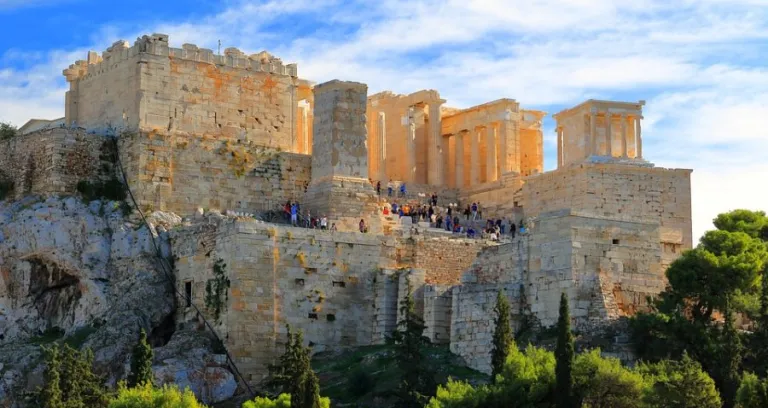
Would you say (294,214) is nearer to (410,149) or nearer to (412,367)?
(410,149)

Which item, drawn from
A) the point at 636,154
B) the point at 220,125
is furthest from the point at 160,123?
the point at 636,154

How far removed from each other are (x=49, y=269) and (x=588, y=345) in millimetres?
18116

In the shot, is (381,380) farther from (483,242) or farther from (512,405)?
(483,242)

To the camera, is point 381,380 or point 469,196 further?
point 469,196

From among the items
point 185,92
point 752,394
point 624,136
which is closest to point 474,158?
point 624,136

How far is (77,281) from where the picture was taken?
209 feet

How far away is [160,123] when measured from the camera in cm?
6662

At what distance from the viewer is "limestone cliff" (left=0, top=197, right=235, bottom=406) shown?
200ft

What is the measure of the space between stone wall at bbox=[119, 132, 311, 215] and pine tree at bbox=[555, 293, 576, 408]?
17.4 m

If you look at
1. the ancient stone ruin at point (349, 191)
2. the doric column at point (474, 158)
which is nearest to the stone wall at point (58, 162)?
the ancient stone ruin at point (349, 191)

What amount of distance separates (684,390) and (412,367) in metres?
7.60

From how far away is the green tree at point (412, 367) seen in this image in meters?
53.8

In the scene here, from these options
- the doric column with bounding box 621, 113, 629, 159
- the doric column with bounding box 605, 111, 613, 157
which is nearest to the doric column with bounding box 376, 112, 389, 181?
the doric column with bounding box 605, 111, 613, 157

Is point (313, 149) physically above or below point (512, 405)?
above
